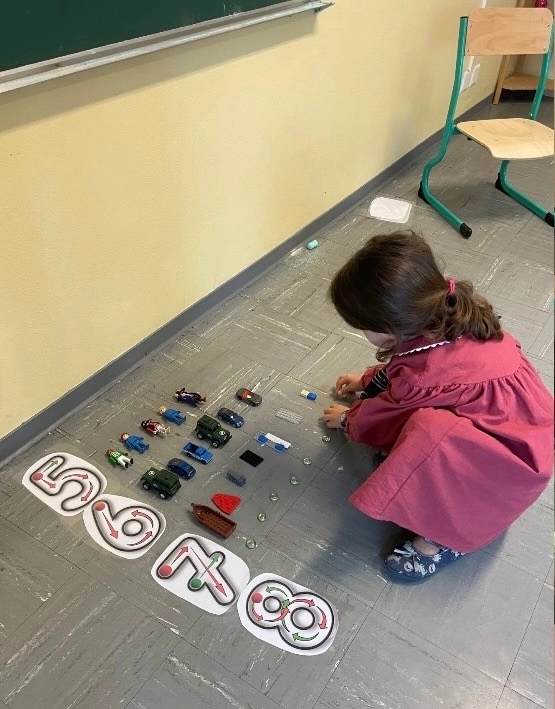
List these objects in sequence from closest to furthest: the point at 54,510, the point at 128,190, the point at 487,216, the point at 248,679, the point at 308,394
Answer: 1. the point at 248,679
2. the point at 54,510
3. the point at 128,190
4. the point at 308,394
5. the point at 487,216

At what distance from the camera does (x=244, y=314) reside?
6.27ft

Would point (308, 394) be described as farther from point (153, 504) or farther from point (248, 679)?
point (248, 679)

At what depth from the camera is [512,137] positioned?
7.35ft

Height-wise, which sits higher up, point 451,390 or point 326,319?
point 451,390

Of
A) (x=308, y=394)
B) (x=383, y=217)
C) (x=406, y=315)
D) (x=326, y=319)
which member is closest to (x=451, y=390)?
(x=406, y=315)

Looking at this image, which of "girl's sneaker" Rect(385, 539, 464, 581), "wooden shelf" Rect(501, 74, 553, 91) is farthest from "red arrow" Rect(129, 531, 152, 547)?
"wooden shelf" Rect(501, 74, 553, 91)

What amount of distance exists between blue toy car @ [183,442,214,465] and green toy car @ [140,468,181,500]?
0.08 meters

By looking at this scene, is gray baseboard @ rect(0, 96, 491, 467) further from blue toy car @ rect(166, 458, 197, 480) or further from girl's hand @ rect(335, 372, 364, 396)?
girl's hand @ rect(335, 372, 364, 396)

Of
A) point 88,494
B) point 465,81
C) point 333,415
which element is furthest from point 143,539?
point 465,81

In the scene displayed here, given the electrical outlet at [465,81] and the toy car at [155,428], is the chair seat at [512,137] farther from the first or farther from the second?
the toy car at [155,428]

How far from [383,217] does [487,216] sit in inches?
16.6

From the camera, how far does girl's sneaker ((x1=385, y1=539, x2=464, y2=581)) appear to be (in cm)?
121

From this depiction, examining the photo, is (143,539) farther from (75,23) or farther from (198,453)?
(75,23)

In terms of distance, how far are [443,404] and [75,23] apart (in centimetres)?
103
